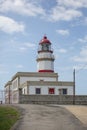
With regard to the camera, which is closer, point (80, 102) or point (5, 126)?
point (5, 126)

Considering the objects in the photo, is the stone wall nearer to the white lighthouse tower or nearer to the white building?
the white building

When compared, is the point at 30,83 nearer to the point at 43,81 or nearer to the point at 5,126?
the point at 43,81

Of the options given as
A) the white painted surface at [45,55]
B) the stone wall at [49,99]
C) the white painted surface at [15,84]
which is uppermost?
the white painted surface at [45,55]

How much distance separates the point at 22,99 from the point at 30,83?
33.9 feet

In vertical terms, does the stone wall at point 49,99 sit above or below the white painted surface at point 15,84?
below

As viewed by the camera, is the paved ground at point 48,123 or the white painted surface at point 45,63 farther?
the white painted surface at point 45,63

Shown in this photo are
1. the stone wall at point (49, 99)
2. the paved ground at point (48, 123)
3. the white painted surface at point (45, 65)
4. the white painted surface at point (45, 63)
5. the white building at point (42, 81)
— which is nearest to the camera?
the paved ground at point (48, 123)

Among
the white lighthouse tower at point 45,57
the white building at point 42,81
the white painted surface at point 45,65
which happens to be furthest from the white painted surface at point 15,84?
the white painted surface at point 45,65

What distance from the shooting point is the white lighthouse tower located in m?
70.6

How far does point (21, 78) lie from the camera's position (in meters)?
66.2

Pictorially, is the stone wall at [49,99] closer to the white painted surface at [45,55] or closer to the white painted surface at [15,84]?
the white painted surface at [15,84]

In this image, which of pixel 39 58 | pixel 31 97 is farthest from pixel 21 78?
pixel 31 97

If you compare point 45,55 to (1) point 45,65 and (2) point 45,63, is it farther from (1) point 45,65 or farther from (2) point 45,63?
(1) point 45,65

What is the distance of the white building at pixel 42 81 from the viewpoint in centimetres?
5925
